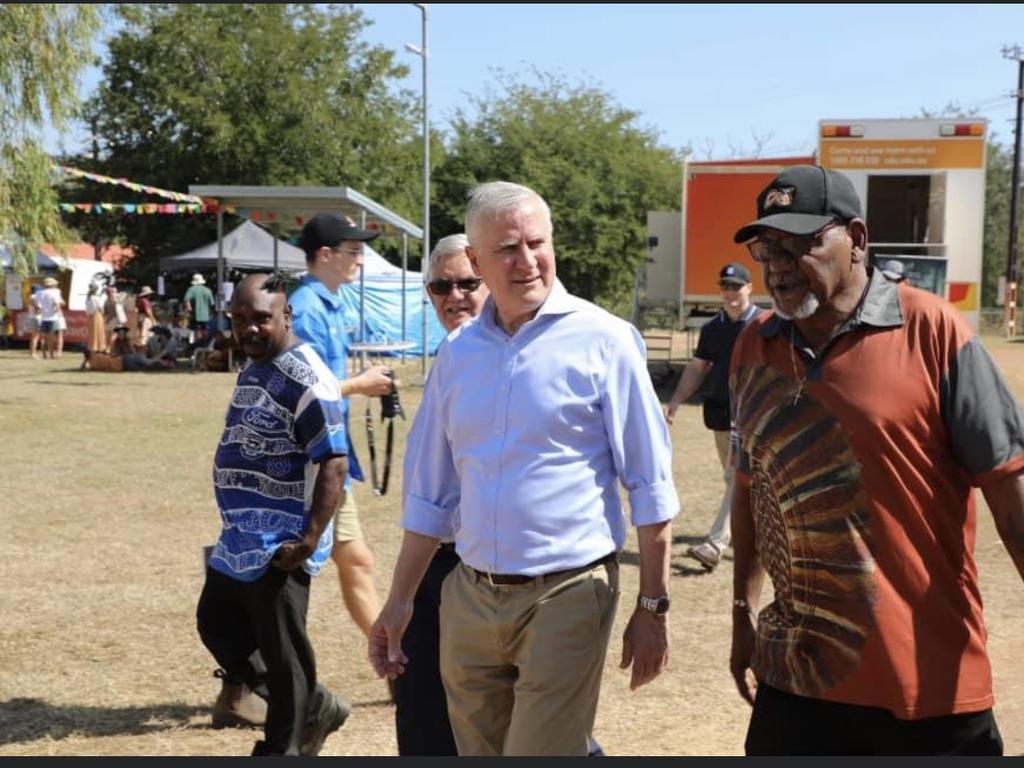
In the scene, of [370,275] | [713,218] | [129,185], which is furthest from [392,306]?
[713,218]

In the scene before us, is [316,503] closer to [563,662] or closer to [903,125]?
[563,662]

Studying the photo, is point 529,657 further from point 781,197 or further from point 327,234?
point 327,234

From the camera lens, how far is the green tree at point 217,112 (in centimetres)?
3800

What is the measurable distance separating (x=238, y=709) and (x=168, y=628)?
1.75 meters

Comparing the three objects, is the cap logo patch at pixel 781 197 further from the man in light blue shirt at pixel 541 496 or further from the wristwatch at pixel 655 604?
the wristwatch at pixel 655 604

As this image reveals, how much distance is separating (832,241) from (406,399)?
710 inches

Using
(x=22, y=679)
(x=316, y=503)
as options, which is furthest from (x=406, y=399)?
(x=316, y=503)

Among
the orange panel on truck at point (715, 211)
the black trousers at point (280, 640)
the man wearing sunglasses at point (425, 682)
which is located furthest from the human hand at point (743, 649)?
the orange panel on truck at point (715, 211)

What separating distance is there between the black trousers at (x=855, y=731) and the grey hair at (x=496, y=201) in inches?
53.0

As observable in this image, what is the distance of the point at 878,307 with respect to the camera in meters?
3.05

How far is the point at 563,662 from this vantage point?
3.42 m

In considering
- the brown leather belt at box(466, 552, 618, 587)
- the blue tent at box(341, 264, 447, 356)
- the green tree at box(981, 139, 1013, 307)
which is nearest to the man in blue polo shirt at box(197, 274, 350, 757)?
the brown leather belt at box(466, 552, 618, 587)

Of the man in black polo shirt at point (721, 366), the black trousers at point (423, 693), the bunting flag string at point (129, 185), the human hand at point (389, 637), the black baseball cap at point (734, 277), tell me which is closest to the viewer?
the human hand at point (389, 637)

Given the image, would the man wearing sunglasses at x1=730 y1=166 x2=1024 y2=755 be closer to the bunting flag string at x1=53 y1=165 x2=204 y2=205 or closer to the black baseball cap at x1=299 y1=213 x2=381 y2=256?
the black baseball cap at x1=299 y1=213 x2=381 y2=256
